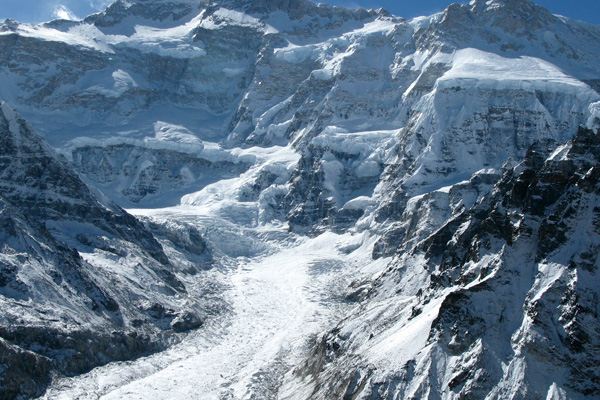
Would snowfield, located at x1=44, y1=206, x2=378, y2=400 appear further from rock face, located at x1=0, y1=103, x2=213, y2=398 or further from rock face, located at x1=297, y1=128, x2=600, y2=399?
rock face, located at x1=297, y1=128, x2=600, y2=399

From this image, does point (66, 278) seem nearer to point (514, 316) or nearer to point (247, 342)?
point (247, 342)

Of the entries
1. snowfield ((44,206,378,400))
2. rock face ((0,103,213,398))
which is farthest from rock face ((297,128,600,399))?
rock face ((0,103,213,398))

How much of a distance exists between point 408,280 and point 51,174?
2934 inches

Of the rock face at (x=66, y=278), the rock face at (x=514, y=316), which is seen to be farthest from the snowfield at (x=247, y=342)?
the rock face at (x=514, y=316)

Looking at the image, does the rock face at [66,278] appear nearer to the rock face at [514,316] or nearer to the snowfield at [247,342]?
the snowfield at [247,342]

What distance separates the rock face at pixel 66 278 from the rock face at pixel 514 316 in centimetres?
3413

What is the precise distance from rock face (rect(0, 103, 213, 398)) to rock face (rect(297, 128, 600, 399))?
34.1 metres

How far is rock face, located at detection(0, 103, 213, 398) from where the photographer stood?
90.8 m

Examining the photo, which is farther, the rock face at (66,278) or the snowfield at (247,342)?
the rock face at (66,278)

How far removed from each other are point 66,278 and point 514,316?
68.2m

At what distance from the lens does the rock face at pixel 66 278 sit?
90.8 m

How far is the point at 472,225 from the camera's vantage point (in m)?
90.5

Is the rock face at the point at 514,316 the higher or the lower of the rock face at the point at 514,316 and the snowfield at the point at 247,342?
the higher

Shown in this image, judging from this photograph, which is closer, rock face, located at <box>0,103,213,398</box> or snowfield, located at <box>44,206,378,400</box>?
snowfield, located at <box>44,206,378,400</box>
